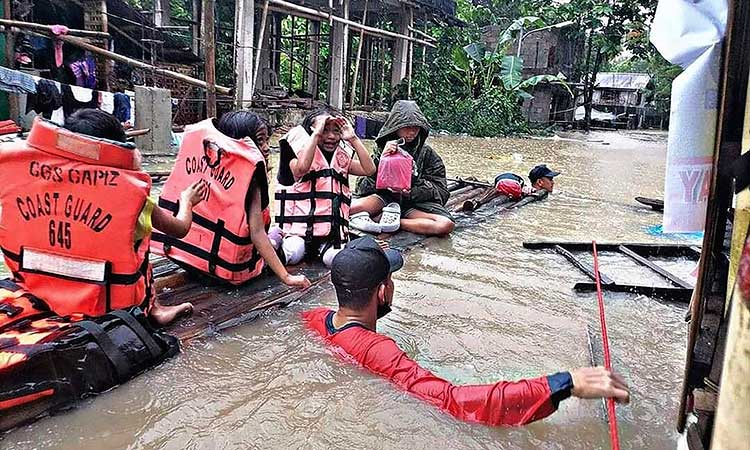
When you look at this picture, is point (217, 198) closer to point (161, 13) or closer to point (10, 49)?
point (10, 49)

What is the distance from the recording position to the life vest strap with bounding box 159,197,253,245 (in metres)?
3.68

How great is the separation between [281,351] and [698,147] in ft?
6.92

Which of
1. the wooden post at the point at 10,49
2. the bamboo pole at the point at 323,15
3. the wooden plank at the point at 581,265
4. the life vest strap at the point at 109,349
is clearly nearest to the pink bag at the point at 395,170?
the wooden plank at the point at 581,265

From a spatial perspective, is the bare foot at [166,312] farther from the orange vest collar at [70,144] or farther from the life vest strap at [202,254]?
the orange vest collar at [70,144]

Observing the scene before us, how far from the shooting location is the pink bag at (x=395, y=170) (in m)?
5.47

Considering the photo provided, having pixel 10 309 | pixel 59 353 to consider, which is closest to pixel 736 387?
pixel 59 353

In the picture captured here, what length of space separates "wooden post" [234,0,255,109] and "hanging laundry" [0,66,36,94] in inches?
177

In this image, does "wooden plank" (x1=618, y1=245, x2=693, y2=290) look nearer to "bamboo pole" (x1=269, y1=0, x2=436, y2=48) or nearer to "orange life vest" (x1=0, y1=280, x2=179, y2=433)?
"orange life vest" (x1=0, y1=280, x2=179, y2=433)

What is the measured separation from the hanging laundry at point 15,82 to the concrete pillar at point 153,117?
1915 millimetres

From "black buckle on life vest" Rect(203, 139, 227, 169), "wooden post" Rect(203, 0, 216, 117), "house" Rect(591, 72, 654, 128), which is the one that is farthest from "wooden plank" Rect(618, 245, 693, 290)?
"house" Rect(591, 72, 654, 128)

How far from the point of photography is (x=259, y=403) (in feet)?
8.65

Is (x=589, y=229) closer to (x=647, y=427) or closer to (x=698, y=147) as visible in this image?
(x=647, y=427)

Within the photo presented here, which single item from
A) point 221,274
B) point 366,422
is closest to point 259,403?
point 366,422

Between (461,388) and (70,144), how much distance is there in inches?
76.3
